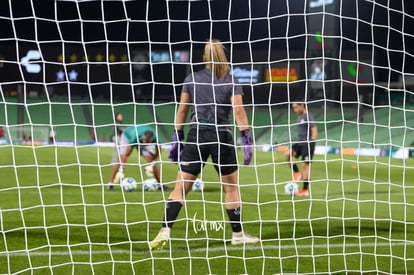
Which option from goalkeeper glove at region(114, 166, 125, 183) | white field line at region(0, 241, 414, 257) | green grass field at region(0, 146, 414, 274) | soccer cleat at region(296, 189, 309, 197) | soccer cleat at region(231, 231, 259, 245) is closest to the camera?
green grass field at region(0, 146, 414, 274)

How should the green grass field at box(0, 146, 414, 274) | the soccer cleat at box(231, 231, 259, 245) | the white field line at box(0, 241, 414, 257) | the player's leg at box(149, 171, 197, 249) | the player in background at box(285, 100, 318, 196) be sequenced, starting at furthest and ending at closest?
the player in background at box(285, 100, 318, 196), the soccer cleat at box(231, 231, 259, 245), the player's leg at box(149, 171, 197, 249), the white field line at box(0, 241, 414, 257), the green grass field at box(0, 146, 414, 274)

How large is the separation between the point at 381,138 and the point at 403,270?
33.0 metres

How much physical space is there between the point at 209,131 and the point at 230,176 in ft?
1.43

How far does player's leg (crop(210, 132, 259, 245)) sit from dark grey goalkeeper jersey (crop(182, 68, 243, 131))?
0.16 m

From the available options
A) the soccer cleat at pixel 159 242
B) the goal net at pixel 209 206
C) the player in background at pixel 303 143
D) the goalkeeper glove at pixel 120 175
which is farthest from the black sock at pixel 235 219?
the player in background at pixel 303 143

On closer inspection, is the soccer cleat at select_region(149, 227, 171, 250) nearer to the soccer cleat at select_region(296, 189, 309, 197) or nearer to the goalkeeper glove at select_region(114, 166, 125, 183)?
the goalkeeper glove at select_region(114, 166, 125, 183)

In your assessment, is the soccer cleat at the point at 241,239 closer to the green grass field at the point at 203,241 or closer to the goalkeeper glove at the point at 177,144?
the green grass field at the point at 203,241

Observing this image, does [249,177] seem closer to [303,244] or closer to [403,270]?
[303,244]

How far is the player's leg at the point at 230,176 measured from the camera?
19.3 feet

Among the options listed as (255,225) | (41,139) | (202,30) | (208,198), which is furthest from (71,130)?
(255,225)

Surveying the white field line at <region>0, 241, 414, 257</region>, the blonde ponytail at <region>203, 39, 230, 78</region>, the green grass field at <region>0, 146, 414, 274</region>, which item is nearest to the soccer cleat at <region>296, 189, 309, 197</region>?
the green grass field at <region>0, 146, 414, 274</region>

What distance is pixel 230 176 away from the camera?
5898 mm

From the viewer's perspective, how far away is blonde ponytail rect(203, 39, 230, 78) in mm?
5727

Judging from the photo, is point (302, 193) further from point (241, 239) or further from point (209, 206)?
point (241, 239)
